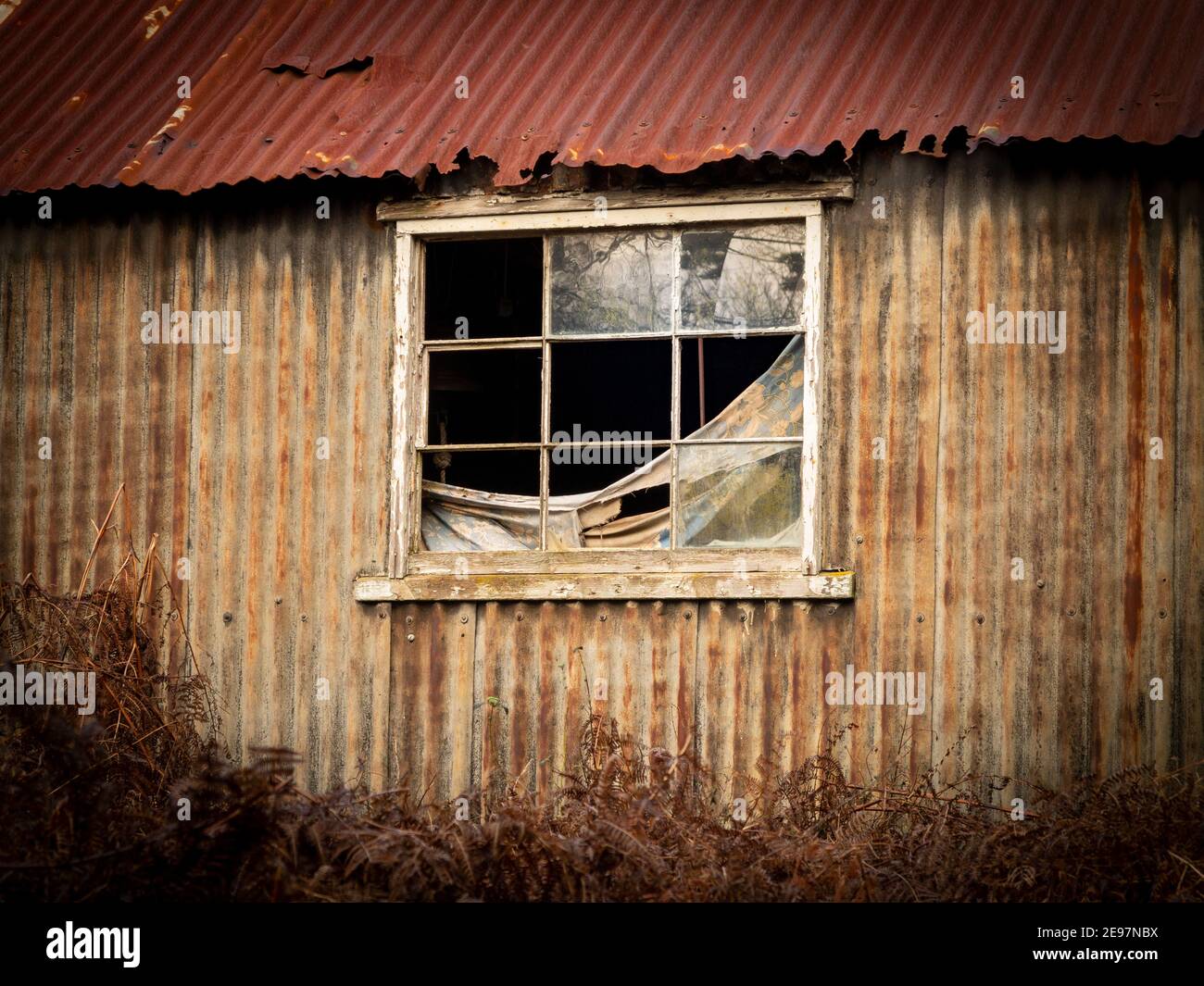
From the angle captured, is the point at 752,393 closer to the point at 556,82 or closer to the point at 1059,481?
the point at 1059,481

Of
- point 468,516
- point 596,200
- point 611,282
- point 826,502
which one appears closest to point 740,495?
point 826,502

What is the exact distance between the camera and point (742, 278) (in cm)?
648

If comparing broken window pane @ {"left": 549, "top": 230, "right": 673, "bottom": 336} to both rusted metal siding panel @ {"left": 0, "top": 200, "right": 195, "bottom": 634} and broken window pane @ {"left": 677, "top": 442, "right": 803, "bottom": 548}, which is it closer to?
broken window pane @ {"left": 677, "top": 442, "right": 803, "bottom": 548}

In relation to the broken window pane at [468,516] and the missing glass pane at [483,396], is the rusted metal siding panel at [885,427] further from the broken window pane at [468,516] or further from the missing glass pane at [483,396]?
the missing glass pane at [483,396]

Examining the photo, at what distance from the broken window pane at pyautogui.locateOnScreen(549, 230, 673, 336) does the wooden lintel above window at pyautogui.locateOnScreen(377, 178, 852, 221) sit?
157 mm

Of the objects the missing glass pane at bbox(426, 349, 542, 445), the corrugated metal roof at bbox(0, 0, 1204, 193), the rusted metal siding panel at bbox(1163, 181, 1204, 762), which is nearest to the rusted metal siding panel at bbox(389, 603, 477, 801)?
the missing glass pane at bbox(426, 349, 542, 445)

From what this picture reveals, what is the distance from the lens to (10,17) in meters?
8.17

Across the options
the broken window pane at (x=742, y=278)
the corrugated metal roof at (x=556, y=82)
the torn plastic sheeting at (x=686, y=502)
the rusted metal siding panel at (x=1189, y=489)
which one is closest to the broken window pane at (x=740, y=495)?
the torn plastic sheeting at (x=686, y=502)

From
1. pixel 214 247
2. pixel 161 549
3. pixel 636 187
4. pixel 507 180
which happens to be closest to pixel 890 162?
pixel 636 187

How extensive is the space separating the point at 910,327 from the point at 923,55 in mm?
1281

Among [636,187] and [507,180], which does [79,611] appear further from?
[636,187]

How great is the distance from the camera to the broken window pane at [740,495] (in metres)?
6.35

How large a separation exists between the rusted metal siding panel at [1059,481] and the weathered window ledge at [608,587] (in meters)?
0.60

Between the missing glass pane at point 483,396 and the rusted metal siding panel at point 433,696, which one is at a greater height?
the missing glass pane at point 483,396
